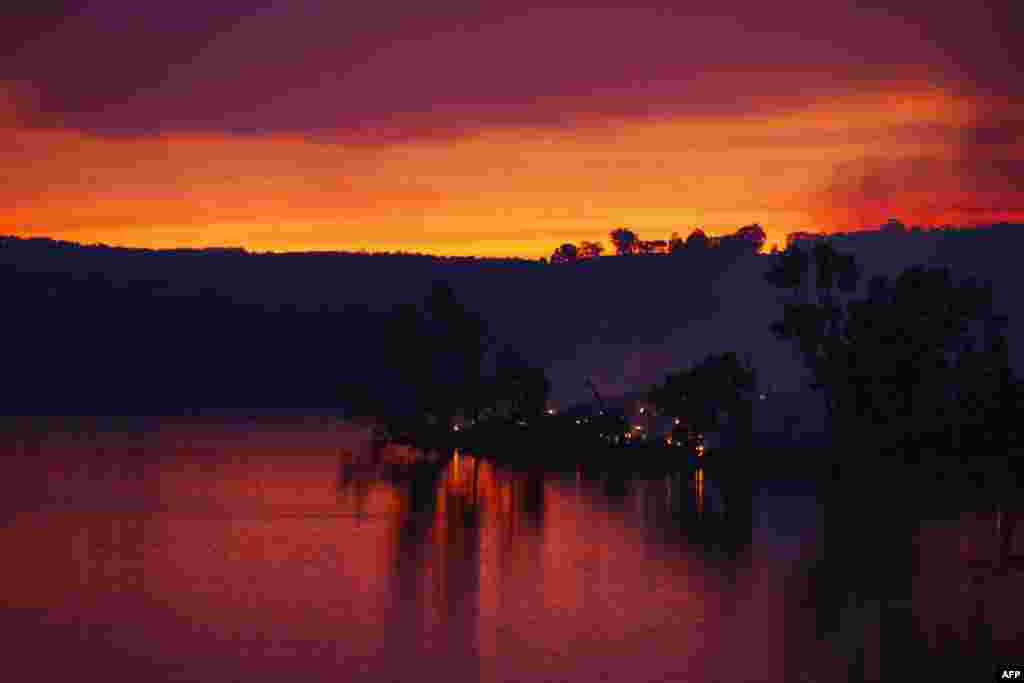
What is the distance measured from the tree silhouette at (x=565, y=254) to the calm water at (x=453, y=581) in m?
78.5

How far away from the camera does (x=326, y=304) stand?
116 metres

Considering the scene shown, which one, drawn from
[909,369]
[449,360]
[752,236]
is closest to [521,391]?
[449,360]

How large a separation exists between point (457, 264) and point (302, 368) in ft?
78.5

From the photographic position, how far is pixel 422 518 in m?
29.9

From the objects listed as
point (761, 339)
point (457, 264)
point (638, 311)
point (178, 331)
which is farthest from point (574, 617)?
point (457, 264)

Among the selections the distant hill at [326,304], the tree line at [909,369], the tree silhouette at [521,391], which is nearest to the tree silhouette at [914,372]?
the tree line at [909,369]

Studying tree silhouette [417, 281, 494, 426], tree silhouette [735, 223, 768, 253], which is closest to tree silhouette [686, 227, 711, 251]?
tree silhouette [735, 223, 768, 253]

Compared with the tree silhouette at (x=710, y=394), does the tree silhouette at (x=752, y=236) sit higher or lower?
higher

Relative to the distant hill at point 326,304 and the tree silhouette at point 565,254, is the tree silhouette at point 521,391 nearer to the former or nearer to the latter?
the distant hill at point 326,304

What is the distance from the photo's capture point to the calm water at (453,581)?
56.6ft

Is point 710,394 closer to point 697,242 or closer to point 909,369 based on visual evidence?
point 909,369

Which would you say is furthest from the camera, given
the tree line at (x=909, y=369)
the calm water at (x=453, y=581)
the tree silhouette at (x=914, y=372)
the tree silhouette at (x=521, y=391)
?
the tree silhouette at (x=521, y=391)

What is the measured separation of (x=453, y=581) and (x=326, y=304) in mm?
95096

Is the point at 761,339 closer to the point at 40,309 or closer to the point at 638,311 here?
the point at 638,311
